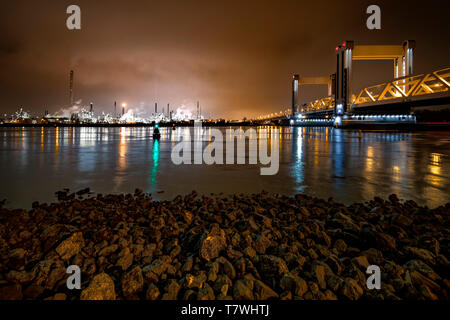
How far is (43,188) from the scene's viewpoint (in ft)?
24.5

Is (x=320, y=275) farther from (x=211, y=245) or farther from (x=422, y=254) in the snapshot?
(x=422, y=254)

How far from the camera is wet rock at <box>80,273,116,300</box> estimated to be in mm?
2818

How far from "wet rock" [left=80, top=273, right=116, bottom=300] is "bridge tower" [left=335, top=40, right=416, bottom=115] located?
80890 millimetres

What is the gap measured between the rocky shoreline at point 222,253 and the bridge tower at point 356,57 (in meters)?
78.3

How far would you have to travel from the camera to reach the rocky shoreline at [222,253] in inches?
115

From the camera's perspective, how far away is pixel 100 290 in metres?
2.87

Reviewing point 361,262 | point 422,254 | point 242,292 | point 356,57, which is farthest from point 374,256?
point 356,57

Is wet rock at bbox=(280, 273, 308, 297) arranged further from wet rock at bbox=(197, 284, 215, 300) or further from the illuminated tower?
the illuminated tower

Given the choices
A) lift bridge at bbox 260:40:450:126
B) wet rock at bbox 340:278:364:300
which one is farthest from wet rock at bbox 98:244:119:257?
lift bridge at bbox 260:40:450:126

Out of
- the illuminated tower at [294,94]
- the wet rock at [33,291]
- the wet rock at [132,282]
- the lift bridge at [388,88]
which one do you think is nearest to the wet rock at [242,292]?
Result: the wet rock at [132,282]

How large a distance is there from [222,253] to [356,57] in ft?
322

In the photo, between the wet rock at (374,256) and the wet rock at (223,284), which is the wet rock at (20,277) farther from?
the wet rock at (374,256)

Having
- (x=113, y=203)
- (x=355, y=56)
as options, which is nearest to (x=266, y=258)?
(x=113, y=203)

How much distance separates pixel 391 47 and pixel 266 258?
107141 millimetres
